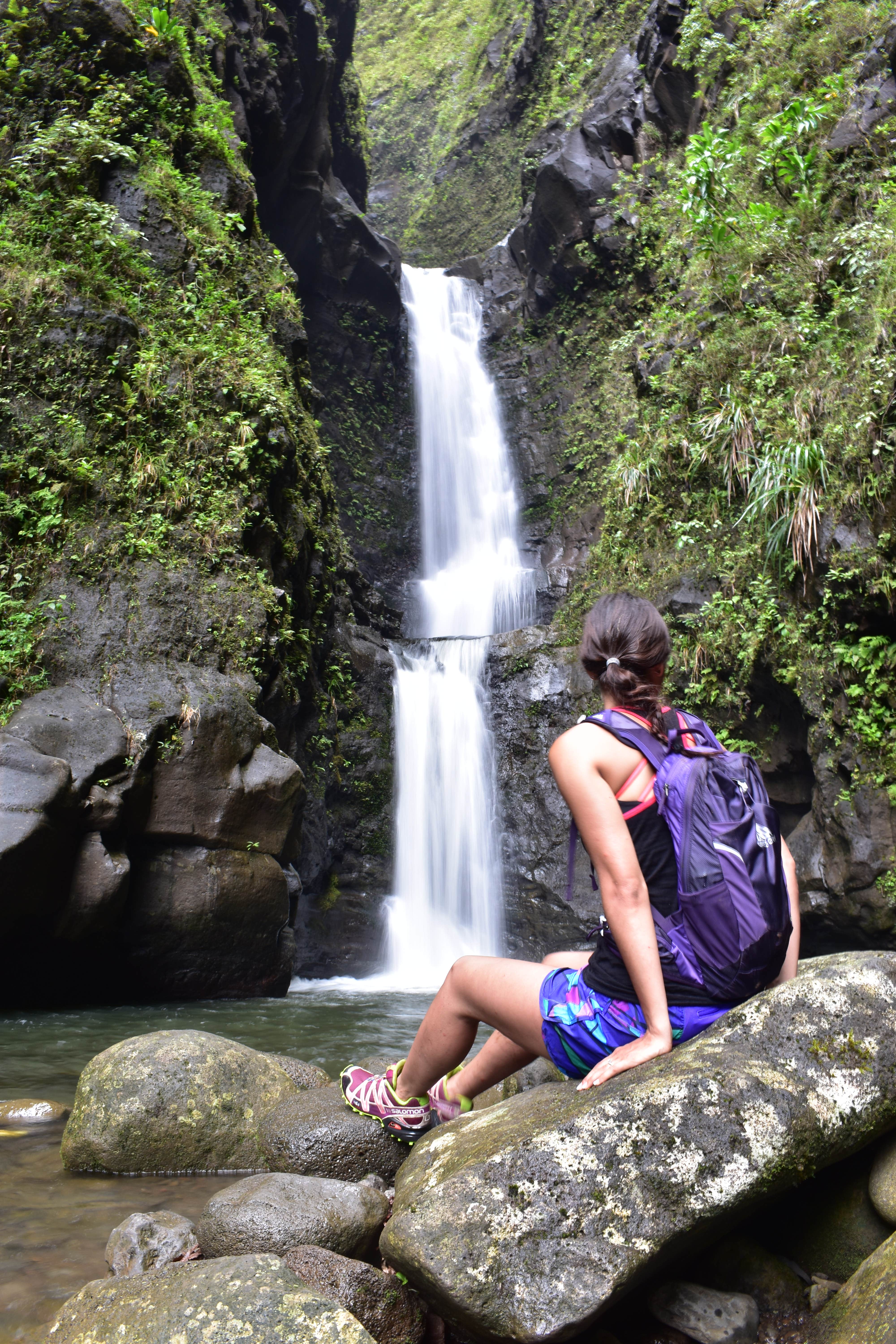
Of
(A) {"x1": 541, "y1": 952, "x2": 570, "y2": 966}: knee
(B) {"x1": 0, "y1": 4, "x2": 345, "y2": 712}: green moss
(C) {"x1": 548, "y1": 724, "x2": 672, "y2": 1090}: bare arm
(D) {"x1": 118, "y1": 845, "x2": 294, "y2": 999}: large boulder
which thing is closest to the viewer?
(C) {"x1": 548, "y1": 724, "x2": 672, "y2": 1090}: bare arm

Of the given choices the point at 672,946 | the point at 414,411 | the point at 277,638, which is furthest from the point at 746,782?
the point at 414,411

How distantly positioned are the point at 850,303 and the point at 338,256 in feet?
40.3

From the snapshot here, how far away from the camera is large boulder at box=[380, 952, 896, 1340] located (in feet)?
5.82

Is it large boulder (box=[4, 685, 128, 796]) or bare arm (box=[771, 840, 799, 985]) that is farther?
large boulder (box=[4, 685, 128, 796])

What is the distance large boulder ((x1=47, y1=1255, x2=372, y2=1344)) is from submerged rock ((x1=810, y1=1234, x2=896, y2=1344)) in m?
1.07

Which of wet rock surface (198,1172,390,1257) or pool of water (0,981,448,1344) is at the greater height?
wet rock surface (198,1172,390,1257)

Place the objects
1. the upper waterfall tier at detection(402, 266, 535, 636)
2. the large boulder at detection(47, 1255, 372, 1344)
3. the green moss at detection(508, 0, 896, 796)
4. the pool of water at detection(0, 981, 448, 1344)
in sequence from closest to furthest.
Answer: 1. the large boulder at detection(47, 1255, 372, 1344)
2. the pool of water at detection(0, 981, 448, 1344)
3. the green moss at detection(508, 0, 896, 796)
4. the upper waterfall tier at detection(402, 266, 535, 636)

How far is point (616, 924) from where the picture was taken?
7.03ft

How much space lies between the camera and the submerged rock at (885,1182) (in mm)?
2162

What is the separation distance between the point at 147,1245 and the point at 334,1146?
79cm

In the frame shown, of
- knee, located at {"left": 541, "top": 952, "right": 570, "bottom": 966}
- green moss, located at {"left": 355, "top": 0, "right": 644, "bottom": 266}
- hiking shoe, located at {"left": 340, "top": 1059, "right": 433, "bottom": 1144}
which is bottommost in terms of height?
hiking shoe, located at {"left": 340, "top": 1059, "right": 433, "bottom": 1144}

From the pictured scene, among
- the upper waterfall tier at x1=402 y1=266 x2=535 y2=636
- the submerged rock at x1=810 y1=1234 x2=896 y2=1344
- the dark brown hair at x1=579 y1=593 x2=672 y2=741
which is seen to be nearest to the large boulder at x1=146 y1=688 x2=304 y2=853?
the dark brown hair at x1=579 y1=593 x2=672 y2=741

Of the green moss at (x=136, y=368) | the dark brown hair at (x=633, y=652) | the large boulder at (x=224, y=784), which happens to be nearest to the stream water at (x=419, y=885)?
the large boulder at (x=224, y=784)

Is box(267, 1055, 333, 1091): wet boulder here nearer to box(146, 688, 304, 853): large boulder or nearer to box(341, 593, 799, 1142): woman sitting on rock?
box(341, 593, 799, 1142): woman sitting on rock
